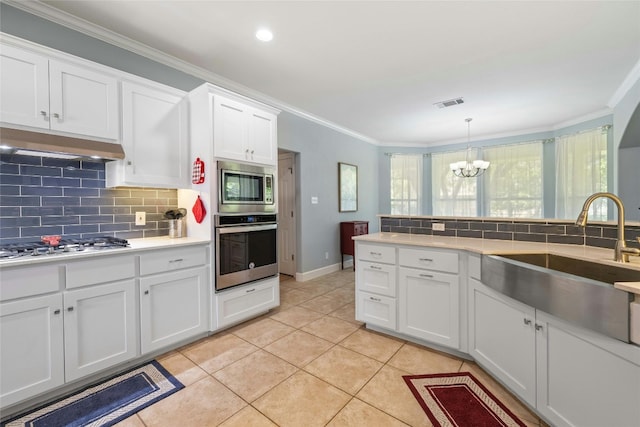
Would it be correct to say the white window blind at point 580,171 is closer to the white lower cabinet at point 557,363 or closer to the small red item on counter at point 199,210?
the white lower cabinet at point 557,363

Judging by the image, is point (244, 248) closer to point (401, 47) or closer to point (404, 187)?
point (401, 47)

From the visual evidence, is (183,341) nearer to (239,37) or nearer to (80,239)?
(80,239)

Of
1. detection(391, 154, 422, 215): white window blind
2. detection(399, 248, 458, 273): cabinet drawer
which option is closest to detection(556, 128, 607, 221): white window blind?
detection(391, 154, 422, 215): white window blind

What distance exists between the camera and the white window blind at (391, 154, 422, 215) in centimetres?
664

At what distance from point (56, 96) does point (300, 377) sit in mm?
2559

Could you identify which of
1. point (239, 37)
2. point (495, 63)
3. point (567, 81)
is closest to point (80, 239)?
point (239, 37)

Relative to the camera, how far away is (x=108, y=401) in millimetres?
1715

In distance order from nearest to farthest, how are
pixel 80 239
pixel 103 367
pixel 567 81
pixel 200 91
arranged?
pixel 103 367, pixel 80 239, pixel 200 91, pixel 567 81

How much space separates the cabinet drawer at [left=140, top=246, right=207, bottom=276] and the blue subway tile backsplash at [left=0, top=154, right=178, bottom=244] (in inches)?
23.7

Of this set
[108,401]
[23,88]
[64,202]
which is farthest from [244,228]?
[23,88]

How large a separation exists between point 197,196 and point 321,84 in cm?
199

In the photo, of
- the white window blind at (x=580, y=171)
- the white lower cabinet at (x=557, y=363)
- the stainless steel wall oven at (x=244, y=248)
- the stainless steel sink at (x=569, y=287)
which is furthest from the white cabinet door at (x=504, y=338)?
the white window blind at (x=580, y=171)

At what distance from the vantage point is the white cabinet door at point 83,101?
6.26 ft

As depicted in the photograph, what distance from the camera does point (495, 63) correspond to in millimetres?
2928
